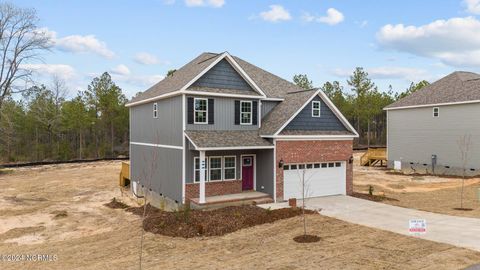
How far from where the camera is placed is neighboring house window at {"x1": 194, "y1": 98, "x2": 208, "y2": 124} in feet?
63.2

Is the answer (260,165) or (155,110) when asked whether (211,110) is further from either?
(155,110)

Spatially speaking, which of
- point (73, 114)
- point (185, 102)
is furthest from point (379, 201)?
point (73, 114)

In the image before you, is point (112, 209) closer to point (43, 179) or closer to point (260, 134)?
point (260, 134)

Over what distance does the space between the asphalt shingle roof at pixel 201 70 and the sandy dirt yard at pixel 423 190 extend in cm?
892

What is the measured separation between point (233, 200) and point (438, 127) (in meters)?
24.9

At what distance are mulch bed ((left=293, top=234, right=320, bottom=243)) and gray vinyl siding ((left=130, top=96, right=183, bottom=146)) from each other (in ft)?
28.1

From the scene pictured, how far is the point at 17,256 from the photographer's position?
42.9 feet

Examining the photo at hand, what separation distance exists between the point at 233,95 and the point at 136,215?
8.41m

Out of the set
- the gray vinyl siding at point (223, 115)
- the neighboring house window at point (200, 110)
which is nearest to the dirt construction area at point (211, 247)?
the neighboring house window at point (200, 110)

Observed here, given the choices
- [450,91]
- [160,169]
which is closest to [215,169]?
[160,169]

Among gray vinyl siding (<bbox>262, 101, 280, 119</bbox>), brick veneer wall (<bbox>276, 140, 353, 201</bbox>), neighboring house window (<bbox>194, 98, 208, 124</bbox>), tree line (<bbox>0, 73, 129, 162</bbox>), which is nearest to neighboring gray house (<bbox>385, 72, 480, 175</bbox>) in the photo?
brick veneer wall (<bbox>276, 140, 353, 201</bbox>)

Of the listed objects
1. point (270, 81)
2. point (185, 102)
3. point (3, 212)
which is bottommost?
point (3, 212)

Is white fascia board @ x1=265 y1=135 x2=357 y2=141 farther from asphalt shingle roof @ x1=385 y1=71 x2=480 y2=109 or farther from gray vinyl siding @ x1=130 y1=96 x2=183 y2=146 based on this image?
asphalt shingle roof @ x1=385 y1=71 x2=480 y2=109

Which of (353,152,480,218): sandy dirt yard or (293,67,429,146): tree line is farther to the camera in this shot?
(293,67,429,146): tree line
